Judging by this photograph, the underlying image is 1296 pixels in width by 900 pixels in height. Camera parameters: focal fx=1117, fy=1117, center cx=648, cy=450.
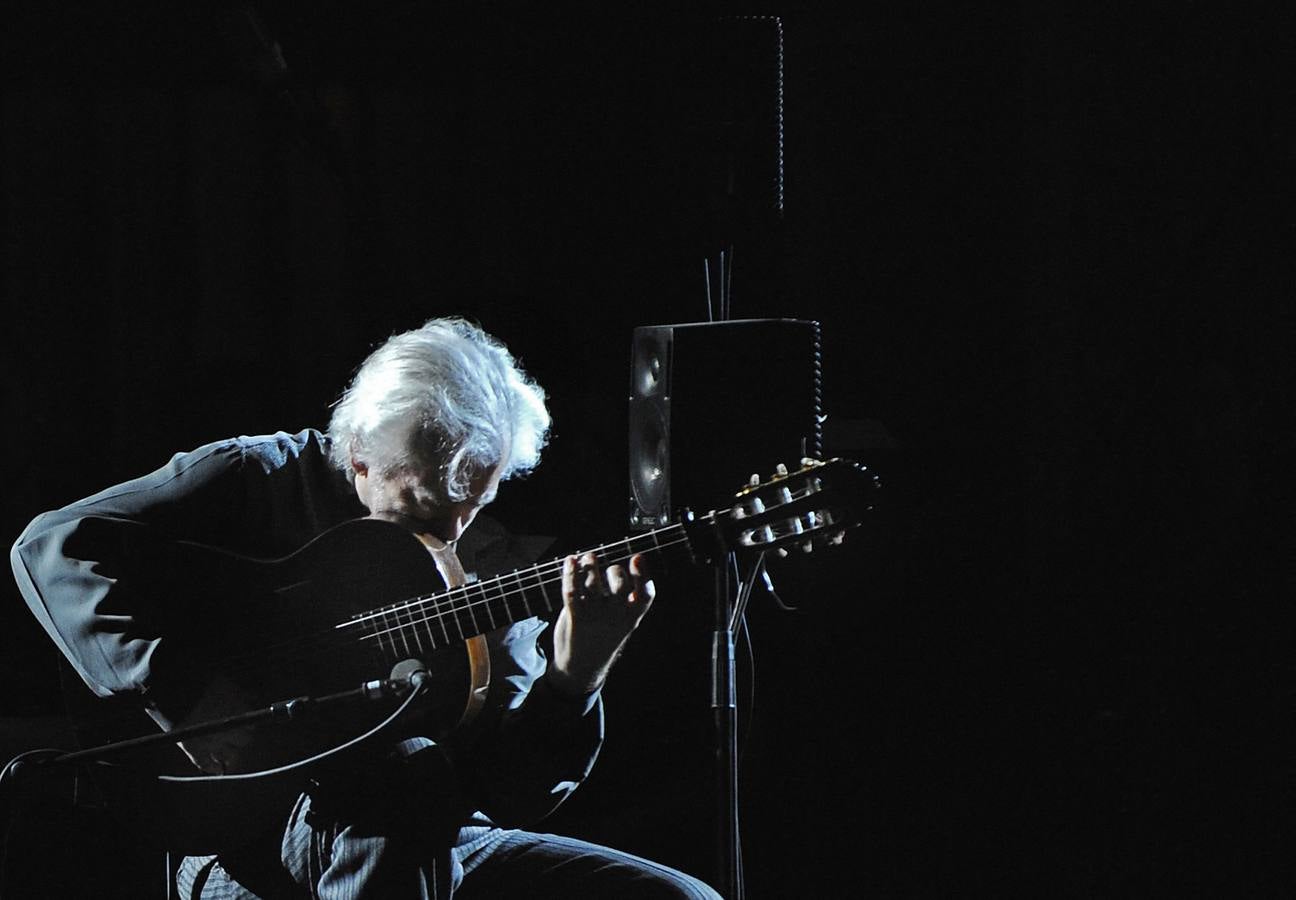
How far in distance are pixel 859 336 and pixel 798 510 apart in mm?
1712

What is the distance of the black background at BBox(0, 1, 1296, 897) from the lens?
2826 mm

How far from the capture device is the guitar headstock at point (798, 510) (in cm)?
150

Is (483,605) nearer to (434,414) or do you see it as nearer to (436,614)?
(436,614)

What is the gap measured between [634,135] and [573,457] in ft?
3.51

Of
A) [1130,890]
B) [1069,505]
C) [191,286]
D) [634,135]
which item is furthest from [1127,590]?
[191,286]

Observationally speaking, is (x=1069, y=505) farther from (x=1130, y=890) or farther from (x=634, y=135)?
(x=634, y=135)

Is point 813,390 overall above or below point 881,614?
above

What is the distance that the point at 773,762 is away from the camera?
2.80 metres

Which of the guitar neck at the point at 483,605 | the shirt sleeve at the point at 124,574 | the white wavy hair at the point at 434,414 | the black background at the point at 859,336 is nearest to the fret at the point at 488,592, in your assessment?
the guitar neck at the point at 483,605

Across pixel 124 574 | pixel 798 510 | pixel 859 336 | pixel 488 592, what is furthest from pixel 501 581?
pixel 859 336

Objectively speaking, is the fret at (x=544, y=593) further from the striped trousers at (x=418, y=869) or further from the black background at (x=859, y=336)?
the black background at (x=859, y=336)

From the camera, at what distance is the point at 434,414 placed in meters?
1.85

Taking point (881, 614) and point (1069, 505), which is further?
point (1069, 505)

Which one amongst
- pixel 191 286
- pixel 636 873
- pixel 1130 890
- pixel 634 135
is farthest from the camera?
pixel 191 286
